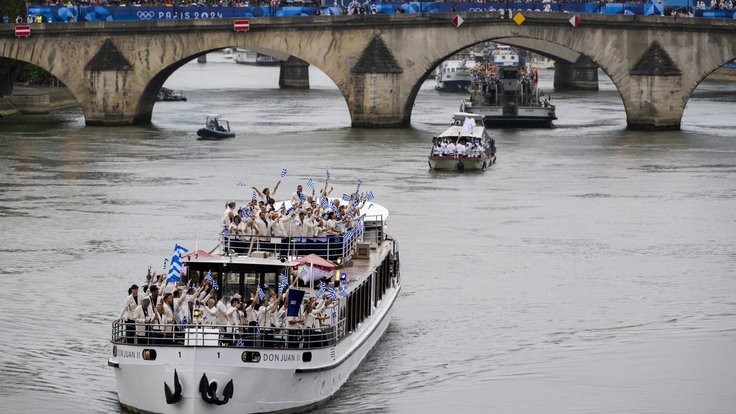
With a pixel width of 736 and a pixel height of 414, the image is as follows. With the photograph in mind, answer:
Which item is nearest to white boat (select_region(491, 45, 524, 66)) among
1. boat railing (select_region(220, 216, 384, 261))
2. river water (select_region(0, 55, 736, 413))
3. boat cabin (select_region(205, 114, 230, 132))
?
river water (select_region(0, 55, 736, 413))

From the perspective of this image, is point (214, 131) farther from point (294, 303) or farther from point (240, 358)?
point (240, 358)

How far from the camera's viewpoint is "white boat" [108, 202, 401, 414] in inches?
1293

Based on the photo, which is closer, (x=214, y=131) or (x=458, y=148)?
(x=458, y=148)

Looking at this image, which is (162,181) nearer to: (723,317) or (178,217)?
(178,217)

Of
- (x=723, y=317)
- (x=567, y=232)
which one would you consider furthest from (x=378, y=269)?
(x=567, y=232)

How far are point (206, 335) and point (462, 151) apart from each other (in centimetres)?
4746

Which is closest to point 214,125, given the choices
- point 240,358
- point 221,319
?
point 221,319

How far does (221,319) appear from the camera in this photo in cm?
3369

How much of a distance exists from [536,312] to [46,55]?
61.0m

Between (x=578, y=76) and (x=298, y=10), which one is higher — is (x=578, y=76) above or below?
below

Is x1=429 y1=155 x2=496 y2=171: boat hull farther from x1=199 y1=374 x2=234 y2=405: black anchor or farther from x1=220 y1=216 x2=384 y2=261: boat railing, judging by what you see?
x1=199 y1=374 x2=234 y2=405: black anchor

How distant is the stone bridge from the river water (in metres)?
2.33

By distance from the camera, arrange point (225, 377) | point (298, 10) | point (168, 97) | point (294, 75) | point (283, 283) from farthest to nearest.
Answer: point (294, 75) < point (168, 97) < point (298, 10) < point (283, 283) < point (225, 377)

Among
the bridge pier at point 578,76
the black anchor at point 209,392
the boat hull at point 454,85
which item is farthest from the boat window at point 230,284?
the boat hull at point 454,85
